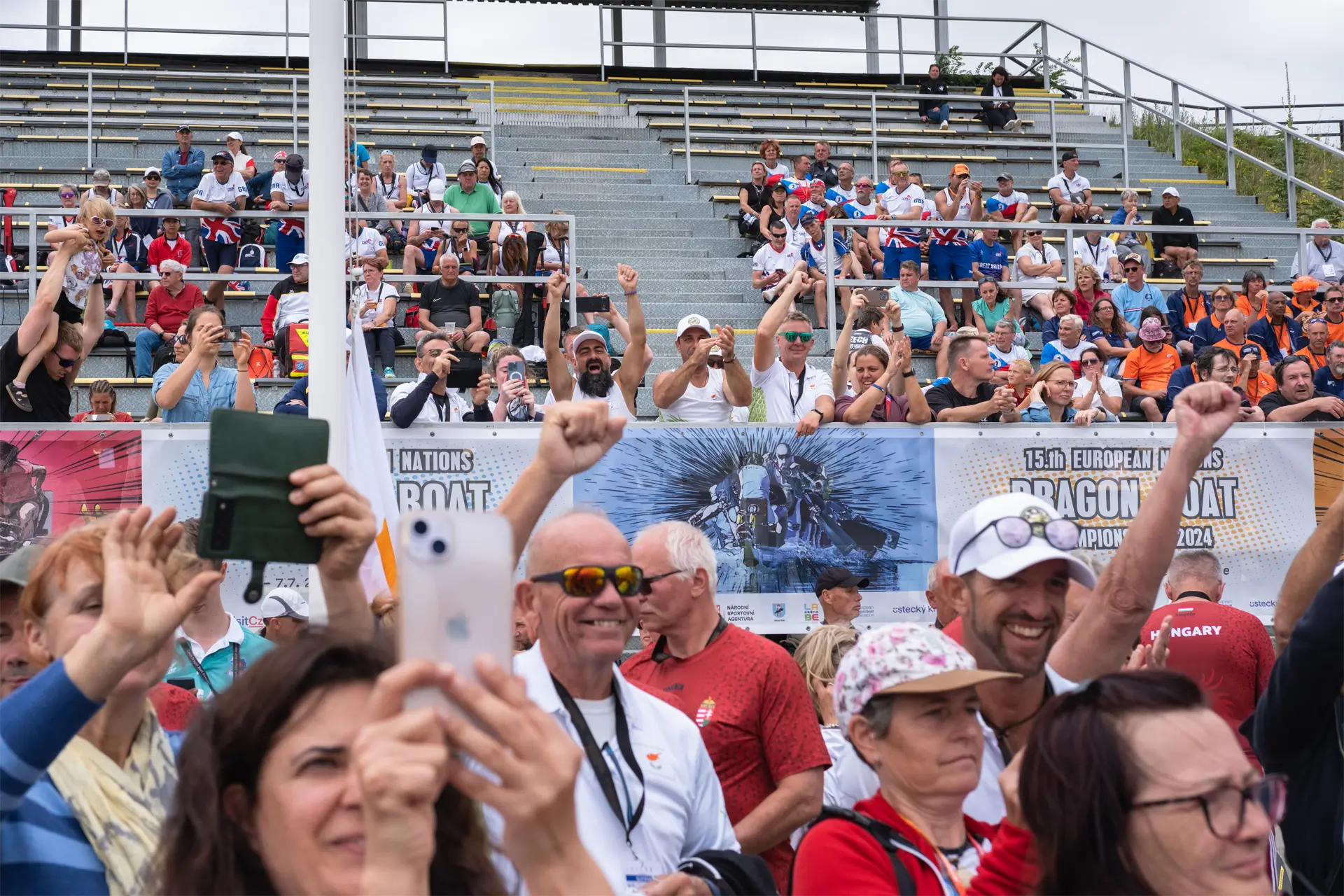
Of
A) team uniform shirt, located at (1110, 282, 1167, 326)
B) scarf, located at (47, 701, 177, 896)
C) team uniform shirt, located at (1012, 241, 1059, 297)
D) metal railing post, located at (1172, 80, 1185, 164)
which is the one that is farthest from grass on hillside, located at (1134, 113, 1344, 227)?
scarf, located at (47, 701, 177, 896)

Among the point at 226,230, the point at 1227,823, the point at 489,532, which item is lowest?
the point at 1227,823

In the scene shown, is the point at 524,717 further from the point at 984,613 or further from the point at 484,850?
the point at 984,613

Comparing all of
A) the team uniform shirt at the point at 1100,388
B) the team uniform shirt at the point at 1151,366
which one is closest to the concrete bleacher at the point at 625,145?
the team uniform shirt at the point at 1151,366

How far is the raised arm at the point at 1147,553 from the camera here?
3062 mm

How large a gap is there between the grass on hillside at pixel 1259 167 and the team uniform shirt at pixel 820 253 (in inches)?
355

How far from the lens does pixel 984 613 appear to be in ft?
10.8

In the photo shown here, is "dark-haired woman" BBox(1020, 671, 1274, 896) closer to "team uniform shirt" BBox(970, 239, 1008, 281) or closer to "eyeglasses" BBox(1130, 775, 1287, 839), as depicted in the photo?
"eyeglasses" BBox(1130, 775, 1287, 839)

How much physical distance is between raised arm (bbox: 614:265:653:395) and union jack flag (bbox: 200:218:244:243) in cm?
607

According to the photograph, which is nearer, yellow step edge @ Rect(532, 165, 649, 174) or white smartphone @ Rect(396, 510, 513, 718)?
white smartphone @ Rect(396, 510, 513, 718)

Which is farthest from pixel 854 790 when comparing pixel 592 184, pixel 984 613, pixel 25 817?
pixel 592 184

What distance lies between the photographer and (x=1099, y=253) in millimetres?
16359

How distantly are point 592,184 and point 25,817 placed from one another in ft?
57.2

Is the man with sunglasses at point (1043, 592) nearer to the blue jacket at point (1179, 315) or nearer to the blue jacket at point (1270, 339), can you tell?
the blue jacket at point (1179, 315)

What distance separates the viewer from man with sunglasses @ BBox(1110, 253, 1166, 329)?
49.6 ft
